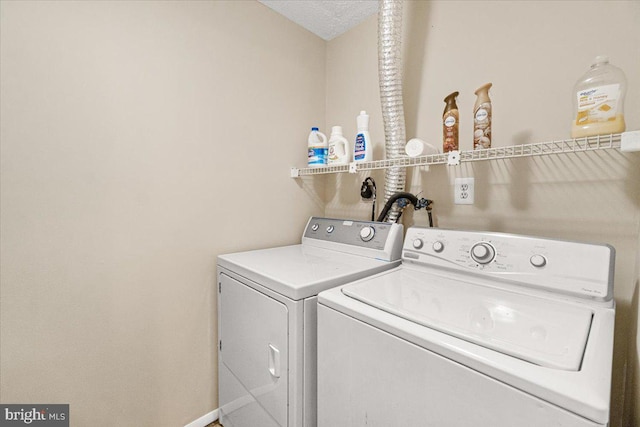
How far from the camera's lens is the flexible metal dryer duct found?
1.44 meters

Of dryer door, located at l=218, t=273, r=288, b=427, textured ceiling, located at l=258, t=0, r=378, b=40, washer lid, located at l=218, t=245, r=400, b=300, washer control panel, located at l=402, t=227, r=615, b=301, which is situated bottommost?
dryer door, located at l=218, t=273, r=288, b=427

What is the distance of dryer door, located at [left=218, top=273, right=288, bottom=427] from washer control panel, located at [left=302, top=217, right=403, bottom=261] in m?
0.57

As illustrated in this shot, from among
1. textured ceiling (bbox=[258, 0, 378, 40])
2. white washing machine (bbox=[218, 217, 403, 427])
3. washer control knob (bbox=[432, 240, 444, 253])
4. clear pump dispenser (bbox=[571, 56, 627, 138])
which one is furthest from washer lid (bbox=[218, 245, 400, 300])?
textured ceiling (bbox=[258, 0, 378, 40])

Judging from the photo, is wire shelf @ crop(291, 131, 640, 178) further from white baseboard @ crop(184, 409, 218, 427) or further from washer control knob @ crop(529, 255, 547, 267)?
white baseboard @ crop(184, 409, 218, 427)

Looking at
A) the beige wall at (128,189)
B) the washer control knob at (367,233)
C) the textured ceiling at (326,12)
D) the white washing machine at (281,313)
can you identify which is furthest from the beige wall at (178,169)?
the washer control knob at (367,233)

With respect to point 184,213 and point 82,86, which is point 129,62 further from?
point 184,213

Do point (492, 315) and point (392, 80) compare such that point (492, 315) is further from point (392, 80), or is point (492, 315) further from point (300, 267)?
point (392, 80)

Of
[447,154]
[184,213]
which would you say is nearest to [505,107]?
[447,154]

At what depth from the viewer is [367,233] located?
1463 millimetres

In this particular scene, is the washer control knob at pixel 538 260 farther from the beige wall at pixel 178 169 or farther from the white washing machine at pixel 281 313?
the white washing machine at pixel 281 313

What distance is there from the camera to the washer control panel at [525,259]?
864 millimetres

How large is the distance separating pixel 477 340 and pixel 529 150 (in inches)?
31.5

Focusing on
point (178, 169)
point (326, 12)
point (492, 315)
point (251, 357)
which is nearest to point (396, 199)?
point (492, 315)

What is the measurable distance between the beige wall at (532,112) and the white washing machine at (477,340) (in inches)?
10.9
